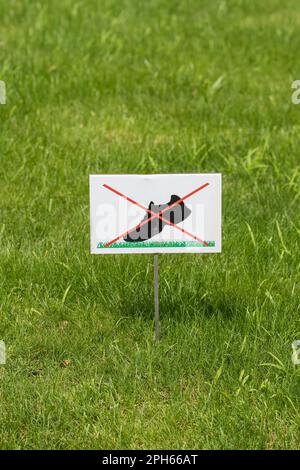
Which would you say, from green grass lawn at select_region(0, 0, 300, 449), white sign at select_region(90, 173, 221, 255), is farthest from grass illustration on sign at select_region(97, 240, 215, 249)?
green grass lawn at select_region(0, 0, 300, 449)

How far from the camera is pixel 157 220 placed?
373 centimetres

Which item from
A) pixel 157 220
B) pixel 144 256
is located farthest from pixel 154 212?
pixel 144 256

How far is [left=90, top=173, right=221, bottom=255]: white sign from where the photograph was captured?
3.71 metres

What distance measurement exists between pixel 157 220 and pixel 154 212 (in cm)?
3

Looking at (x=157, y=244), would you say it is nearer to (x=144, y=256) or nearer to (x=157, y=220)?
(x=157, y=220)

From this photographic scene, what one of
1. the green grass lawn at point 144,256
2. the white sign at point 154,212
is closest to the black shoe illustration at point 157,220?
the white sign at point 154,212

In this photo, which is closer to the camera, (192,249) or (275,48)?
(192,249)

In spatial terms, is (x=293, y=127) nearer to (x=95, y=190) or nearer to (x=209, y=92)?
(x=209, y=92)

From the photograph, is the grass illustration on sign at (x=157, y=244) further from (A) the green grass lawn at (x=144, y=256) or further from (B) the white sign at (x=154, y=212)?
(A) the green grass lawn at (x=144, y=256)

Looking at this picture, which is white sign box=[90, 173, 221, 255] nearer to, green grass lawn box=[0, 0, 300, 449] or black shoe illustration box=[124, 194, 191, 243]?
black shoe illustration box=[124, 194, 191, 243]

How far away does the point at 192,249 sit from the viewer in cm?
377

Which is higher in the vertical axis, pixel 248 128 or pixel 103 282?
pixel 248 128
